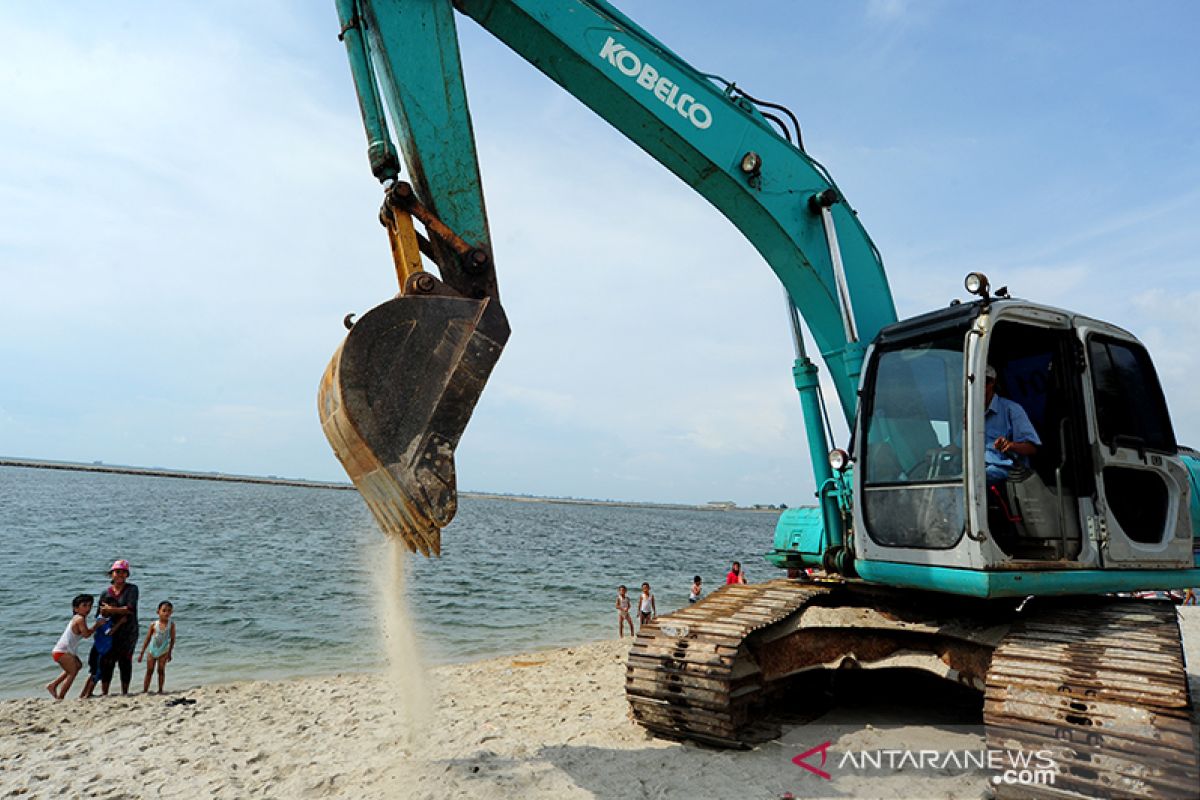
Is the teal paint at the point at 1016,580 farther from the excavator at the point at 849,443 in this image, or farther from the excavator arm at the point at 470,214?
the excavator arm at the point at 470,214

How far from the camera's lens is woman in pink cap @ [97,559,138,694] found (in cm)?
891

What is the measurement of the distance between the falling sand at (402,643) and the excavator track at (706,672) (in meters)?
1.71

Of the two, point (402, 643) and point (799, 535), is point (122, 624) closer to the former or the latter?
point (402, 643)

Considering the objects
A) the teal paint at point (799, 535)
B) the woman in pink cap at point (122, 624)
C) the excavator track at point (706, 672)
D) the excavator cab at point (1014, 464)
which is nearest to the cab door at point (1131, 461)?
the excavator cab at point (1014, 464)

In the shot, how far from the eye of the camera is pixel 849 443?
5992 mm

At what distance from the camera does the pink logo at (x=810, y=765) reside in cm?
485

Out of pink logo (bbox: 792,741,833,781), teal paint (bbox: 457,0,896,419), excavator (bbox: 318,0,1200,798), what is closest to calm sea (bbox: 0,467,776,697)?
excavator (bbox: 318,0,1200,798)

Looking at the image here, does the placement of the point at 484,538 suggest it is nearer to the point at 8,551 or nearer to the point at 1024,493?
the point at 8,551

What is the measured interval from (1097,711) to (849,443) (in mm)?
2585

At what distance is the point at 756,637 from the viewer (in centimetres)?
548

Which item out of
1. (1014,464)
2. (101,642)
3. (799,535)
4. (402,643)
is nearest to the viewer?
(1014,464)

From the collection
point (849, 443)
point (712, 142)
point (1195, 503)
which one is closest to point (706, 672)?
point (849, 443)

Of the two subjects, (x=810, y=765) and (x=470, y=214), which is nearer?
(x=470, y=214)

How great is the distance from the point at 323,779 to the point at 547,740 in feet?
5.63
